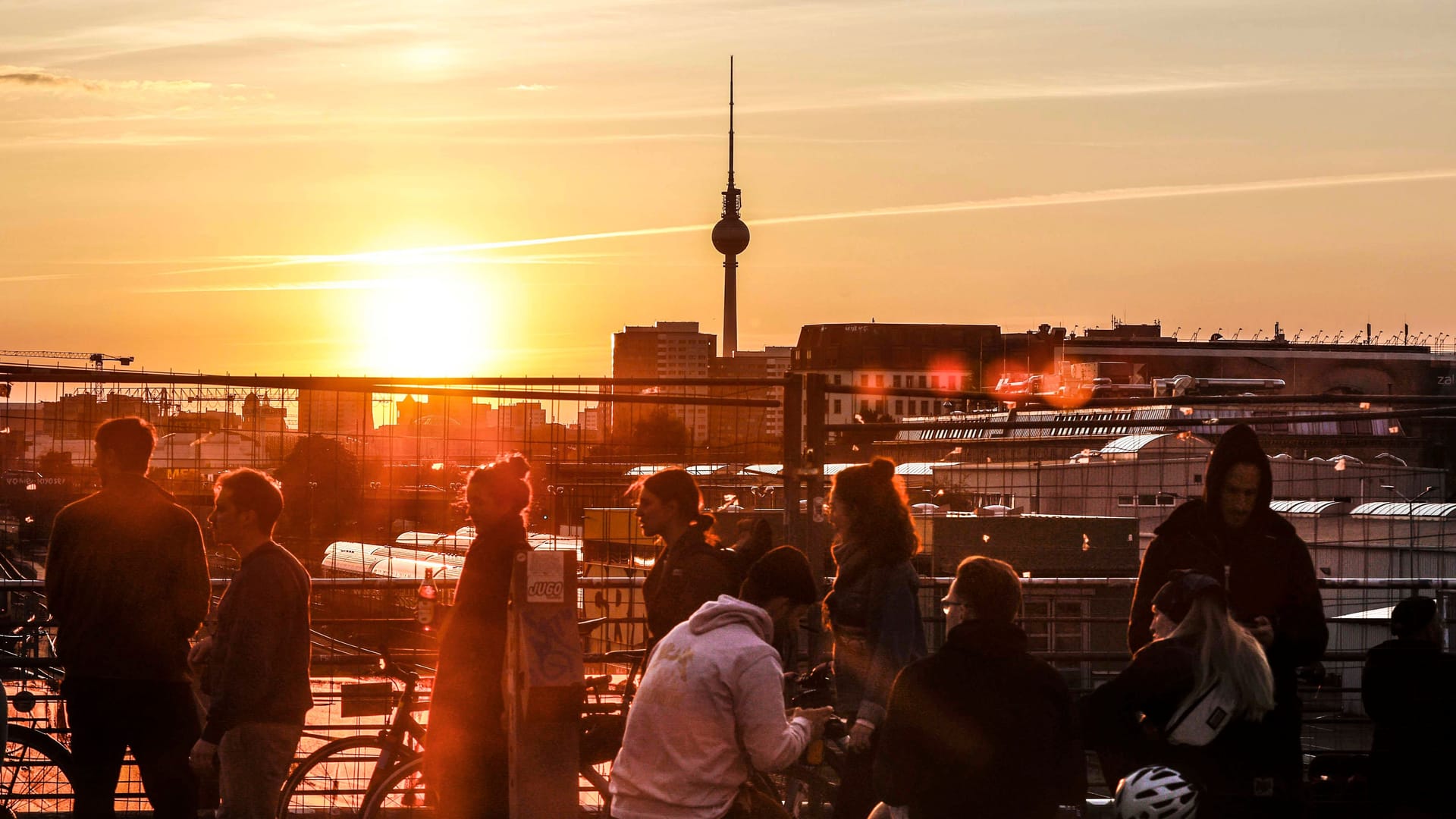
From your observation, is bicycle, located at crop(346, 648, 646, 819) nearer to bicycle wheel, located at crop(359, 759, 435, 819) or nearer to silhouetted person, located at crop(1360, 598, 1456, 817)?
bicycle wheel, located at crop(359, 759, 435, 819)

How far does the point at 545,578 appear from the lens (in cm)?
553

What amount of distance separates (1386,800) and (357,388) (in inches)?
215

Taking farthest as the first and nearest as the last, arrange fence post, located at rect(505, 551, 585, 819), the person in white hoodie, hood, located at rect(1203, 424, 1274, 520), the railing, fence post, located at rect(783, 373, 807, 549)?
fence post, located at rect(783, 373, 807, 549) < the railing < hood, located at rect(1203, 424, 1274, 520) < fence post, located at rect(505, 551, 585, 819) < the person in white hoodie

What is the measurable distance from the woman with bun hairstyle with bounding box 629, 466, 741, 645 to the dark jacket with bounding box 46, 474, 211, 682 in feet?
6.50

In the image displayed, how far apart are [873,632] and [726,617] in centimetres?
165

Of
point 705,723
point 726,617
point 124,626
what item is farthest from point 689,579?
point 124,626

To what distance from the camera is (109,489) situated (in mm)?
6305

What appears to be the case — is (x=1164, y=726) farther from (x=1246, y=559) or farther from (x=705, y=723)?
(x=705, y=723)

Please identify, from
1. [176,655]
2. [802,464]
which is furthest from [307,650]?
[802,464]

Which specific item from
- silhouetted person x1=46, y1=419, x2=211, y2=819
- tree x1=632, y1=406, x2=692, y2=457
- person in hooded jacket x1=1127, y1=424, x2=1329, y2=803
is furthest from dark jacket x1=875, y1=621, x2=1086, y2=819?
tree x1=632, y1=406, x2=692, y2=457

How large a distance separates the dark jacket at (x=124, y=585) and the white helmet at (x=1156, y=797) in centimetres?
394

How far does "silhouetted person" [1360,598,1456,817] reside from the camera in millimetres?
6406

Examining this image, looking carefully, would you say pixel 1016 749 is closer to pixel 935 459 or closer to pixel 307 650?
pixel 307 650

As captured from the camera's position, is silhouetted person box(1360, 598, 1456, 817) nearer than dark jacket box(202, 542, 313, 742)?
No
